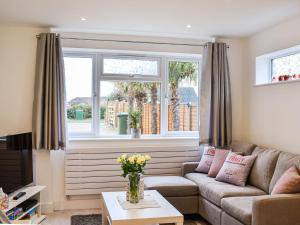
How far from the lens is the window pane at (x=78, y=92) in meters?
4.60

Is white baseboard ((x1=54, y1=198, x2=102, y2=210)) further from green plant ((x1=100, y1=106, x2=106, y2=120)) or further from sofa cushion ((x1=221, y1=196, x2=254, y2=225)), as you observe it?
sofa cushion ((x1=221, y1=196, x2=254, y2=225))

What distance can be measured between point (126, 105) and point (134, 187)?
6.03 feet

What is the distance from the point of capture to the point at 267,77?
4.50 metres

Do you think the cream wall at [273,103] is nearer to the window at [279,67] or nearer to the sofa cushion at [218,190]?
the window at [279,67]

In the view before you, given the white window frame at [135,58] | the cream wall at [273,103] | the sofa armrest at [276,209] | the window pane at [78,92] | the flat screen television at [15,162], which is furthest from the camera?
the white window frame at [135,58]

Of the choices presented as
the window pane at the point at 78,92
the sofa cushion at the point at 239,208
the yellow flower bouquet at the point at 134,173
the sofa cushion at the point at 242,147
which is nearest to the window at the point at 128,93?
the window pane at the point at 78,92

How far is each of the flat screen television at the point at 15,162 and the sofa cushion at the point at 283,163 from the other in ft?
9.04

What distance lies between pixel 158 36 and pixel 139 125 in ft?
4.26

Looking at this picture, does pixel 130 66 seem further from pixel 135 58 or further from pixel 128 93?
pixel 128 93

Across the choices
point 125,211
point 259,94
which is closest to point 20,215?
point 125,211

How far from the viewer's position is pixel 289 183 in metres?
3.03

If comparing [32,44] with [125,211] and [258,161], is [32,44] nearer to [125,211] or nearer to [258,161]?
[125,211]

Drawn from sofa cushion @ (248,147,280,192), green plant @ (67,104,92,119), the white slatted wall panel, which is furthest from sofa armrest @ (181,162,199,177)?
green plant @ (67,104,92,119)

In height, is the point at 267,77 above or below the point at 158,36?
below
